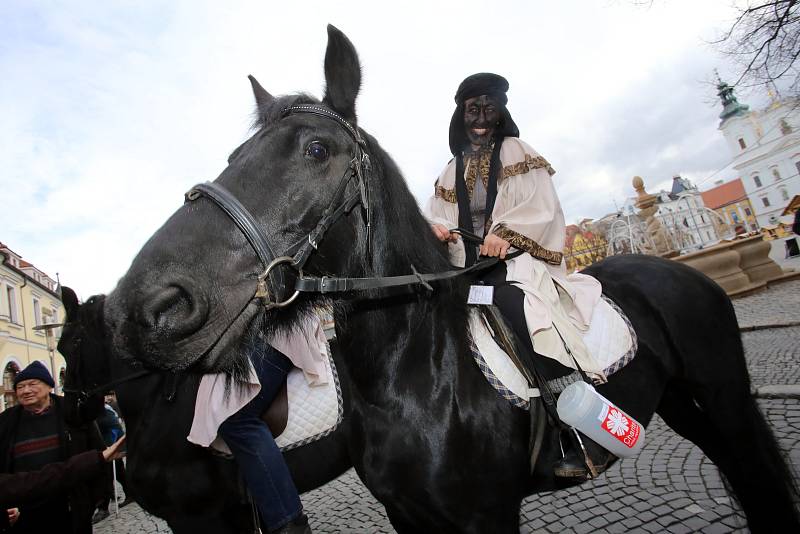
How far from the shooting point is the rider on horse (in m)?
2.17

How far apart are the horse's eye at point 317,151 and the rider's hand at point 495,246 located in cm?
103

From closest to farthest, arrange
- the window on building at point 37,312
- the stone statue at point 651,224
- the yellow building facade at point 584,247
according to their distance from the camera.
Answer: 1. the stone statue at point 651,224
2. the yellow building facade at point 584,247
3. the window on building at point 37,312

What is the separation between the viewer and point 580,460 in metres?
2.09

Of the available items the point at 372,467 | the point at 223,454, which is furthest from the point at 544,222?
the point at 223,454

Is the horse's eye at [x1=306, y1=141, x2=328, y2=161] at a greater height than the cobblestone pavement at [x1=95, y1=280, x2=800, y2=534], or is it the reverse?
the horse's eye at [x1=306, y1=141, x2=328, y2=161]

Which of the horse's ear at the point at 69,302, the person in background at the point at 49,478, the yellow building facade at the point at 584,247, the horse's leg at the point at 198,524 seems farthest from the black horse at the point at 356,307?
the yellow building facade at the point at 584,247

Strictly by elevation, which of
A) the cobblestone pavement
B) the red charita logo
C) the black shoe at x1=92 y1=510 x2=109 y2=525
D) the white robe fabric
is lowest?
the cobblestone pavement

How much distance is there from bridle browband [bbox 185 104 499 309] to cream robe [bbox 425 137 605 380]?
1.85 ft

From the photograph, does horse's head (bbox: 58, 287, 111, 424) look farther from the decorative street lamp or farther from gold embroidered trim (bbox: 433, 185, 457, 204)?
gold embroidered trim (bbox: 433, 185, 457, 204)

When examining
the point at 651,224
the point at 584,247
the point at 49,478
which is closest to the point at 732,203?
the point at 584,247

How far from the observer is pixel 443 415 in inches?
73.4

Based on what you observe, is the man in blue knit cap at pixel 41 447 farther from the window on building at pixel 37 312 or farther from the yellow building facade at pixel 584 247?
the window on building at pixel 37 312

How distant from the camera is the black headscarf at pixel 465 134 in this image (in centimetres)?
262

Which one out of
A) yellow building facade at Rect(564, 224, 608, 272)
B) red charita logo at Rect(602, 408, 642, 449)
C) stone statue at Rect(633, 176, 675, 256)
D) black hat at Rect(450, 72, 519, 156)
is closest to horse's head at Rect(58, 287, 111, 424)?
black hat at Rect(450, 72, 519, 156)
